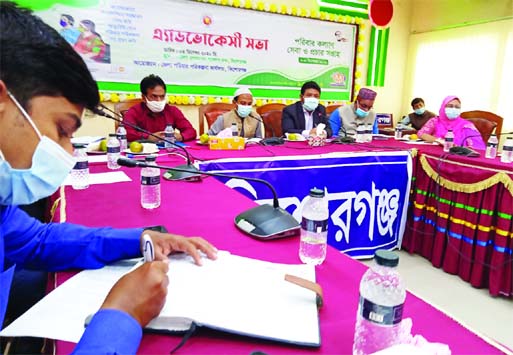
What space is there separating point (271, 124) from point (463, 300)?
211 centimetres

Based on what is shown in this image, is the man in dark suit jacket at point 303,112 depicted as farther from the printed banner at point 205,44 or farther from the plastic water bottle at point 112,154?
the plastic water bottle at point 112,154

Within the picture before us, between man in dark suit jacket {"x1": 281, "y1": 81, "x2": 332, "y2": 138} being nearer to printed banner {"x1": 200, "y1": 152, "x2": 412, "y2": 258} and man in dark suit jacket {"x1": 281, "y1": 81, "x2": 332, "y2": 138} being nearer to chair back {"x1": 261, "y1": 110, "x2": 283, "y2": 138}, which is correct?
chair back {"x1": 261, "y1": 110, "x2": 283, "y2": 138}

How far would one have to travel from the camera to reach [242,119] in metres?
3.04

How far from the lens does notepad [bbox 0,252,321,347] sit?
1.68ft

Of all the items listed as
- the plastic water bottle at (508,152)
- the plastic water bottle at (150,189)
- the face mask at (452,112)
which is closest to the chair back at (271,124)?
the face mask at (452,112)

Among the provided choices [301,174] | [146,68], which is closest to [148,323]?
[301,174]

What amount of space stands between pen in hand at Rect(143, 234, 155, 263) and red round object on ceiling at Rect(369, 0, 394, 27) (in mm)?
4987

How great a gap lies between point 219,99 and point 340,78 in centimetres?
175

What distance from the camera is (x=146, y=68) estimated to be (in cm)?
374

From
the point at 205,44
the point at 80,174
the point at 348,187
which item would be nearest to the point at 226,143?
the point at 348,187

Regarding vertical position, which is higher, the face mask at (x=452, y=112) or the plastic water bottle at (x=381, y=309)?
the face mask at (x=452, y=112)

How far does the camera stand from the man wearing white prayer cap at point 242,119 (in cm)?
290

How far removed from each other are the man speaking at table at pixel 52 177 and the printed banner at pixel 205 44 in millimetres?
2881

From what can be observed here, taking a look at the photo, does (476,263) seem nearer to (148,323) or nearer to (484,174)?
(484,174)
